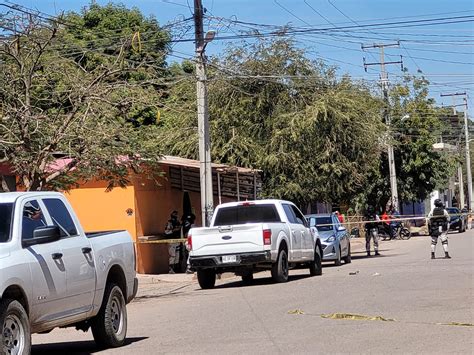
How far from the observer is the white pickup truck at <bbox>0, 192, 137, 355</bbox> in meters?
8.98

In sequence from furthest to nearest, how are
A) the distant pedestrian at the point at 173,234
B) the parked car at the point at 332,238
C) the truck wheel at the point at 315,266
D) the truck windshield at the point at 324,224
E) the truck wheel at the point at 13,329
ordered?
the truck windshield at the point at 324,224
the parked car at the point at 332,238
the distant pedestrian at the point at 173,234
the truck wheel at the point at 315,266
the truck wheel at the point at 13,329

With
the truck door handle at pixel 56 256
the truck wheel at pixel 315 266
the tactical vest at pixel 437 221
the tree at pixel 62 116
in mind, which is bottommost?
the truck wheel at pixel 315 266

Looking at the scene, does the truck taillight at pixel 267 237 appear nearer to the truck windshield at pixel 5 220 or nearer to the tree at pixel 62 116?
the tree at pixel 62 116

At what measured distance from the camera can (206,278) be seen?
71.5 feet

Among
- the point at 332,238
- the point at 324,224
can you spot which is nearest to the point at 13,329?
the point at 332,238

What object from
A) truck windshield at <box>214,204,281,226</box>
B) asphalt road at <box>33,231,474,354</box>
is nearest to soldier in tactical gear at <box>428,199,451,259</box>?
asphalt road at <box>33,231,474,354</box>

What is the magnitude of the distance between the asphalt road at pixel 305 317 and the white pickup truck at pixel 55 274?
1.92 ft

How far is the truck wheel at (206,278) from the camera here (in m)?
21.7

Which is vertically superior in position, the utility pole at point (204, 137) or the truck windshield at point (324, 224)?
the utility pole at point (204, 137)

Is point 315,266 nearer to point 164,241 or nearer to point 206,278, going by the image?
point 206,278

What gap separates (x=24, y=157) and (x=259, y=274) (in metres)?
11.0

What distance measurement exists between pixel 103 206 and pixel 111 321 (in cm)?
1671

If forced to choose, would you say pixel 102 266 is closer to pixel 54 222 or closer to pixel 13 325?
pixel 54 222

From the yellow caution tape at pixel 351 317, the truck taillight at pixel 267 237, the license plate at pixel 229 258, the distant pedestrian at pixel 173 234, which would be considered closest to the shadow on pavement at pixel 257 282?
the license plate at pixel 229 258
